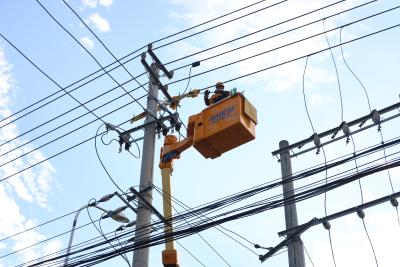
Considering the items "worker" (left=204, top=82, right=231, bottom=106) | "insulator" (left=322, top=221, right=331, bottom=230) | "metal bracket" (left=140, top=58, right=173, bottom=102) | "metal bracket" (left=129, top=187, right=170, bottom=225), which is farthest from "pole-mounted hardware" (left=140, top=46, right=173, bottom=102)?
"insulator" (left=322, top=221, right=331, bottom=230)

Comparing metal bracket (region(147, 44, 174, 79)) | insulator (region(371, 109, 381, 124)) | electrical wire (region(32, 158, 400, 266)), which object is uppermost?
metal bracket (region(147, 44, 174, 79))

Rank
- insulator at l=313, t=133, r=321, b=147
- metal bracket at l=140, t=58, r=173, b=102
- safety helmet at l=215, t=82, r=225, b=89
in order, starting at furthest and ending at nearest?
metal bracket at l=140, t=58, r=173, b=102 < insulator at l=313, t=133, r=321, b=147 < safety helmet at l=215, t=82, r=225, b=89

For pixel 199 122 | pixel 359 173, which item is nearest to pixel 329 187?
pixel 359 173

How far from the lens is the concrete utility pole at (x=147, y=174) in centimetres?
901

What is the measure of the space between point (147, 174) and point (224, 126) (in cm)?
199

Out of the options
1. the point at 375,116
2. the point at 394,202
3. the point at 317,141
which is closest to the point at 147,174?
the point at 317,141

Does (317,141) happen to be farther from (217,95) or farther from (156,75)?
(156,75)

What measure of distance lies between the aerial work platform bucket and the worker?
41cm

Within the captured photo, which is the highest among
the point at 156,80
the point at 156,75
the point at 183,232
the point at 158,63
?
the point at 158,63

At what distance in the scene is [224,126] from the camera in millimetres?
8680

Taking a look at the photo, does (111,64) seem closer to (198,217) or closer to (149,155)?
(149,155)

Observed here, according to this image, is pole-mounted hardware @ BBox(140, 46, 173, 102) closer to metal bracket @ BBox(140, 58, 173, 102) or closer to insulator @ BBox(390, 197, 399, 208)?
metal bracket @ BBox(140, 58, 173, 102)

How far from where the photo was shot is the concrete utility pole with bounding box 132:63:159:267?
901 centimetres

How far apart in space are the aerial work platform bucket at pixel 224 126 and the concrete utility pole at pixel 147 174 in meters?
1.24
